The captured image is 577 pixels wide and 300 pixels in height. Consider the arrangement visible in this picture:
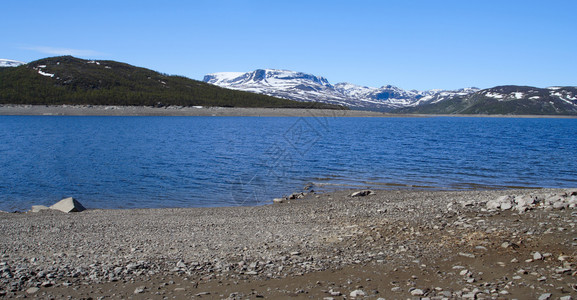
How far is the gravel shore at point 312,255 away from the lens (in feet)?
22.8

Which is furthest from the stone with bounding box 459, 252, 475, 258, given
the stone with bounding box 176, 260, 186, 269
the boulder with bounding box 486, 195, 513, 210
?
the stone with bounding box 176, 260, 186, 269

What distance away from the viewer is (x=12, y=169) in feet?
84.7

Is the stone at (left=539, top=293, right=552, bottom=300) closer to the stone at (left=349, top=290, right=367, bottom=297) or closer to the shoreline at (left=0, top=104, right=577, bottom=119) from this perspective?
the stone at (left=349, top=290, right=367, bottom=297)

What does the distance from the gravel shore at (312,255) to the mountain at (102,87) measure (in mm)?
122895

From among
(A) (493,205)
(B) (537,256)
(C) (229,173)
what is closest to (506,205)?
(A) (493,205)

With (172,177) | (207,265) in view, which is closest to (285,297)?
(207,265)

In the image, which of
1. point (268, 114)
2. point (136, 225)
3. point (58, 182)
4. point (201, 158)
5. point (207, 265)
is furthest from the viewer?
point (268, 114)

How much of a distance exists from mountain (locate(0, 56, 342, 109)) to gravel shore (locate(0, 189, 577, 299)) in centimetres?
12290

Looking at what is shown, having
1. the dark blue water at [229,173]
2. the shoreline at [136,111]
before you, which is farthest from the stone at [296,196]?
the shoreline at [136,111]

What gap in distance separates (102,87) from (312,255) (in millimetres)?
159060

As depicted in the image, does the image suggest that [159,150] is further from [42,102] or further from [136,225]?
[42,102]

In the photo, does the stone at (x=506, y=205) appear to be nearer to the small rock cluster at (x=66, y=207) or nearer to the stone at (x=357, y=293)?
the stone at (x=357, y=293)

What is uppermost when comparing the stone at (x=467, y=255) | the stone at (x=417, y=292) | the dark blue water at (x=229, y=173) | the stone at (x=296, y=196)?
the stone at (x=467, y=255)

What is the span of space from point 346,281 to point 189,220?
7.08 m
